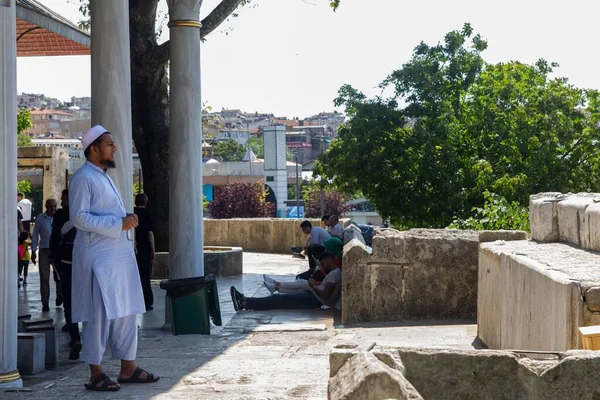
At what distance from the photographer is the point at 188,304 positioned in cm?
1039

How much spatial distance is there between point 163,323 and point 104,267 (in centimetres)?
527

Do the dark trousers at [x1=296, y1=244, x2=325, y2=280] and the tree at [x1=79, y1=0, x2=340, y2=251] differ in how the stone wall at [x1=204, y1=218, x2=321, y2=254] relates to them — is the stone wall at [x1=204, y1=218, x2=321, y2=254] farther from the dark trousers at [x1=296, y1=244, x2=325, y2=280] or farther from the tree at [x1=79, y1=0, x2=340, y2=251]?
the dark trousers at [x1=296, y1=244, x2=325, y2=280]

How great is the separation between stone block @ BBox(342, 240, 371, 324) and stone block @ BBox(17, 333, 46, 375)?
472 centimetres

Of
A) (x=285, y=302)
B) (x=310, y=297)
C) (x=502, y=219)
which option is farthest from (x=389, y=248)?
(x=502, y=219)

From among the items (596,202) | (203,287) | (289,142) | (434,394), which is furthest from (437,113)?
(289,142)

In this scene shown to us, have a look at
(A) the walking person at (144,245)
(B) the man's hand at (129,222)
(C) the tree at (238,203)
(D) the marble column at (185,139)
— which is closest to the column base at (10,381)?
(B) the man's hand at (129,222)

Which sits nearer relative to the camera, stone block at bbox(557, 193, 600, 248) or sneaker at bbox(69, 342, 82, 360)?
stone block at bbox(557, 193, 600, 248)

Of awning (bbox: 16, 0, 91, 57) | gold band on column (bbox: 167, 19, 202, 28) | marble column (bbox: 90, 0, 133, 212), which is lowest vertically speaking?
marble column (bbox: 90, 0, 133, 212)

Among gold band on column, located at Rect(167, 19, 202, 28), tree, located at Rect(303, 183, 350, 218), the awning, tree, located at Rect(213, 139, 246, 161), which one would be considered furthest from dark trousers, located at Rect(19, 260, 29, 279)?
tree, located at Rect(213, 139, 246, 161)

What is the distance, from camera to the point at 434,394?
4277mm

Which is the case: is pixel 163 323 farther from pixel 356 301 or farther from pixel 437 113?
pixel 437 113

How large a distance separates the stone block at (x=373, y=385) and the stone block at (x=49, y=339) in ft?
17.9

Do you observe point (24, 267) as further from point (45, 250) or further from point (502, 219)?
point (502, 219)

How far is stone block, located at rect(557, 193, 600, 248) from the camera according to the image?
309 inches
